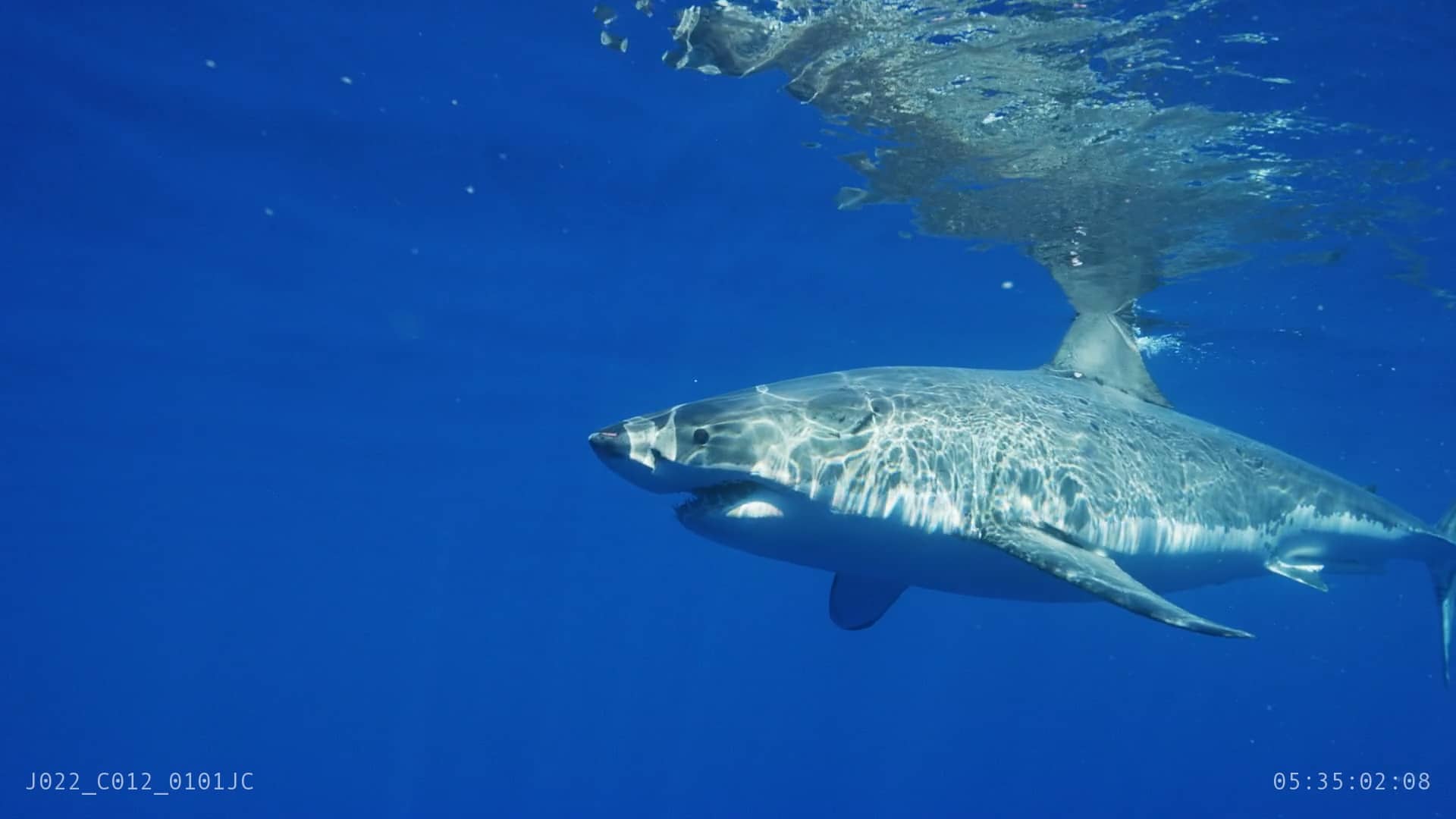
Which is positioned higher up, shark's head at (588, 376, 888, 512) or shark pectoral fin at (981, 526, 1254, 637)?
shark's head at (588, 376, 888, 512)

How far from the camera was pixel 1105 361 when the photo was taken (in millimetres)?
9438

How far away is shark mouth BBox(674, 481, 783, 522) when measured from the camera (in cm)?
459

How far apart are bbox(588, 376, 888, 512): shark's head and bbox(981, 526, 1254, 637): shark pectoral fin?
112 cm

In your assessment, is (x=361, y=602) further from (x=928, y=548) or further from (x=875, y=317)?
(x=928, y=548)

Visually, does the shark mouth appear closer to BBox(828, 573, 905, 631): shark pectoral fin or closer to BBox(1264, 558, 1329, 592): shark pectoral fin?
BBox(828, 573, 905, 631): shark pectoral fin

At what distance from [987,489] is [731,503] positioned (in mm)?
1840

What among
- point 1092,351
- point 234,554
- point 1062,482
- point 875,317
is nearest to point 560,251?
point 875,317

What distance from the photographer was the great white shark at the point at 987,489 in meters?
4.61

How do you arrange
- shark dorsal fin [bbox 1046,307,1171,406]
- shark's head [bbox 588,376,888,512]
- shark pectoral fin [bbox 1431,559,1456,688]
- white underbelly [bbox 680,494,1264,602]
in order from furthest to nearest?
shark pectoral fin [bbox 1431,559,1456,688]
shark dorsal fin [bbox 1046,307,1171,406]
white underbelly [bbox 680,494,1264,602]
shark's head [bbox 588,376,888,512]

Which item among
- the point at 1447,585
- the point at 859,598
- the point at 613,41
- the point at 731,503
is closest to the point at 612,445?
the point at 731,503

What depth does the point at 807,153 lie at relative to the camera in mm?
13211

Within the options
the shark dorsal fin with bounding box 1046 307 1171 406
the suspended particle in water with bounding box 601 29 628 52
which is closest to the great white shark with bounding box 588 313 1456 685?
the shark dorsal fin with bounding box 1046 307 1171 406

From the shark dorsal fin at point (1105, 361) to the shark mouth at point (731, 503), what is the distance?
5.79 meters

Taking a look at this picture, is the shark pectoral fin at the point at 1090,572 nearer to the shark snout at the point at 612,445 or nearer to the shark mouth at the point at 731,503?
the shark mouth at the point at 731,503
